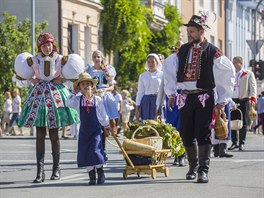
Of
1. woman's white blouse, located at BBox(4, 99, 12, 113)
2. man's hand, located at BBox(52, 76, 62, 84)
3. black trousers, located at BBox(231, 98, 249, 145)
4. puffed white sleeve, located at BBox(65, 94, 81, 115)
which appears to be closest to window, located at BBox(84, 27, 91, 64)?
woman's white blouse, located at BBox(4, 99, 12, 113)

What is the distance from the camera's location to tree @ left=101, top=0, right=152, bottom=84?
4112 centimetres

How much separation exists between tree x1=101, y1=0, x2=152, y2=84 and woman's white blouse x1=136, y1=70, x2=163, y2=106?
2409 centimetres

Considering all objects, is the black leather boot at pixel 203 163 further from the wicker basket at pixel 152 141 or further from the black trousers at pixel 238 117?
the black trousers at pixel 238 117

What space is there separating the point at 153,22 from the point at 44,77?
Answer: 33825 millimetres

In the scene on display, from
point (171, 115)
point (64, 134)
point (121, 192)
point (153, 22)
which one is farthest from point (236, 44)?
point (121, 192)

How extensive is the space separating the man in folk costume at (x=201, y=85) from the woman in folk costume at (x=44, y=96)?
1.45 metres

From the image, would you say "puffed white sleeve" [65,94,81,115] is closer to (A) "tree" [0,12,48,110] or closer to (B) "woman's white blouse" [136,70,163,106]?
(B) "woman's white blouse" [136,70,163,106]

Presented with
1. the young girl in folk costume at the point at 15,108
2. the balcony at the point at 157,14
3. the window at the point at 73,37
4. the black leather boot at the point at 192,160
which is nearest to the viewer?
the black leather boot at the point at 192,160

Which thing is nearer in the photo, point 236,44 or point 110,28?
point 110,28

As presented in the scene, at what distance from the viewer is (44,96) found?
42.1 feet

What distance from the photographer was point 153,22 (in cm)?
4656

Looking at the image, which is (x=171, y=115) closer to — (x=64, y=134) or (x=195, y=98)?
(x=195, y=98)

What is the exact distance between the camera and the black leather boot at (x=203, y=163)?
41.0ft

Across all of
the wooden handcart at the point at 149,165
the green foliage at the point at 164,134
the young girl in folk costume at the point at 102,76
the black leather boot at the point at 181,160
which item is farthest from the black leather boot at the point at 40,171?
the black leather boot at the point at 181,160
